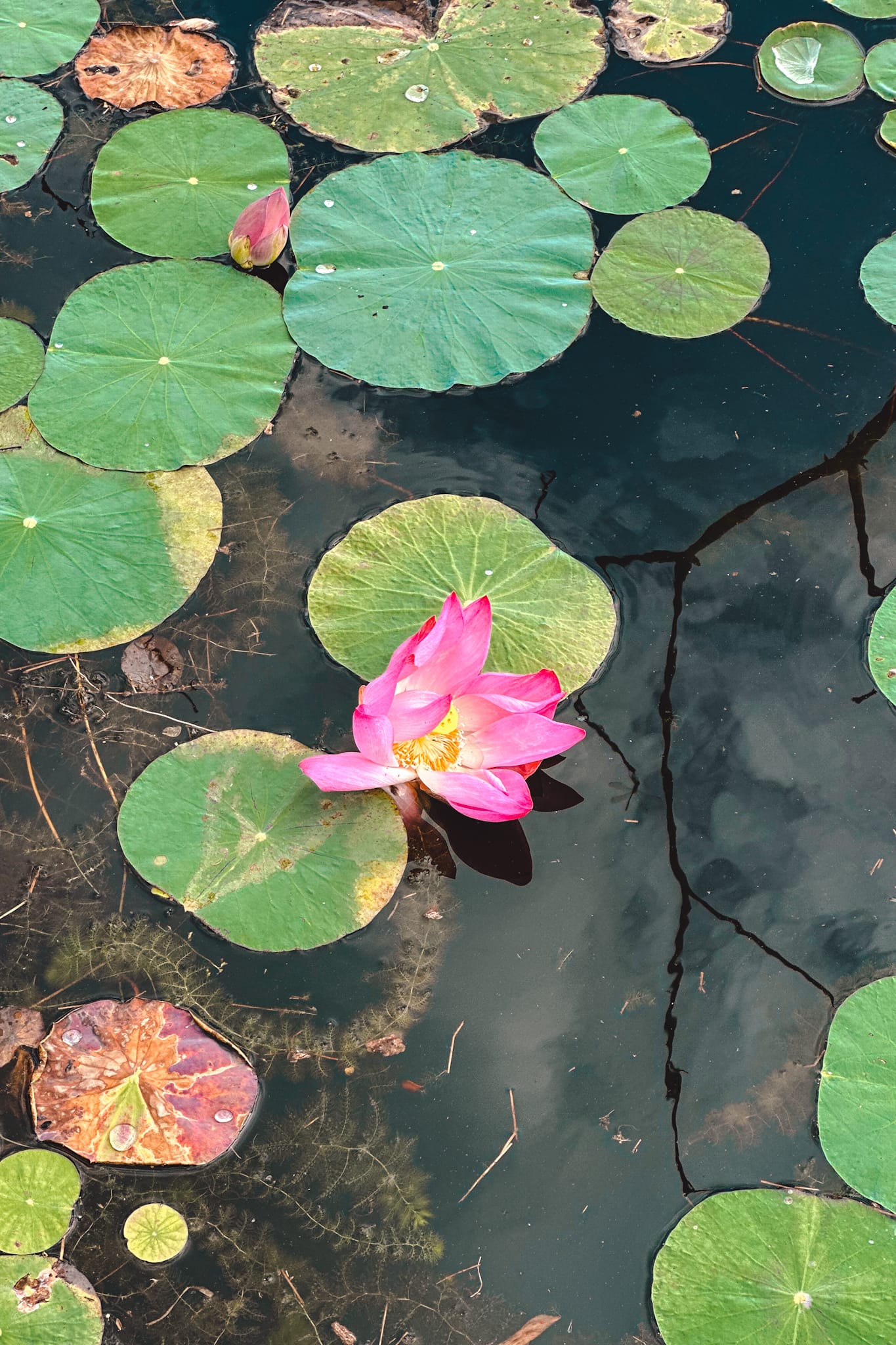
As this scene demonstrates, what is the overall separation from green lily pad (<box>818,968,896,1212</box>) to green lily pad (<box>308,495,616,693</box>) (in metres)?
1.14

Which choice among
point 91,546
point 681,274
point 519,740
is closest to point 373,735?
point 519,740

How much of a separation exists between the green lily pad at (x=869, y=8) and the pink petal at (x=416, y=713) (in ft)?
12.4

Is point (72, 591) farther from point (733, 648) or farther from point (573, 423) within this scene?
point (733, 648)

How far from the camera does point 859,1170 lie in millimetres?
2424

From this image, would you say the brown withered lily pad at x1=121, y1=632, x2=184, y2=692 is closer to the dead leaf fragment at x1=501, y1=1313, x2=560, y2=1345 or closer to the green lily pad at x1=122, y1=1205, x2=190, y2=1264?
the green lily pad at x1=122, y1=1205, x2=190, y2=1264

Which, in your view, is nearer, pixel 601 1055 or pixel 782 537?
pixel 601 1055

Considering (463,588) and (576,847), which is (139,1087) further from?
(463,588)

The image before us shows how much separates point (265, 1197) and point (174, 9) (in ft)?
15.1

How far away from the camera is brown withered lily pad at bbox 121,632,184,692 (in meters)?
3.02

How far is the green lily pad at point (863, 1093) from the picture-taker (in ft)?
7.94

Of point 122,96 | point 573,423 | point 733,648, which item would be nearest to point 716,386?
point 573,423

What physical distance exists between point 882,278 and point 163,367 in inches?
101

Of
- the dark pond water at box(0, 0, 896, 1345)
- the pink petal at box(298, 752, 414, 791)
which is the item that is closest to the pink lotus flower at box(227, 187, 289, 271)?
the dark pond water at box(0, 0, 896, 1345)

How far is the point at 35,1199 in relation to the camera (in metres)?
2.38
